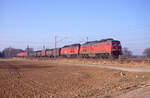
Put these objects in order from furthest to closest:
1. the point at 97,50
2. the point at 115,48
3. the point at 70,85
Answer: the point at 97,50
the point at 115,48
the point at 70,85

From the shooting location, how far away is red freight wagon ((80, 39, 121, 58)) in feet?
116

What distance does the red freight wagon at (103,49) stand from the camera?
35312 mm

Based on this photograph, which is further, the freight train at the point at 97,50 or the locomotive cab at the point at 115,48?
the freight train at the point at 97,50

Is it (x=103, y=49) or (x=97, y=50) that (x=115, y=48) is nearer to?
(x=103, y=49)

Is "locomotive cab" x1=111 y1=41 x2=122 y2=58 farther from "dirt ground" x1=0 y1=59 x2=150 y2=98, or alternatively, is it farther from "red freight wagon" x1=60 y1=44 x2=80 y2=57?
"dirt ground" x1=0 y1=59 x2=150 y2=98

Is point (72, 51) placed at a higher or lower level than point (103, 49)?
lower

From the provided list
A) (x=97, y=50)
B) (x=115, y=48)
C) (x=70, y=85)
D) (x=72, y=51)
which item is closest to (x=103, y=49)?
(x=97, y=50)

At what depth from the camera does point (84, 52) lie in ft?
154

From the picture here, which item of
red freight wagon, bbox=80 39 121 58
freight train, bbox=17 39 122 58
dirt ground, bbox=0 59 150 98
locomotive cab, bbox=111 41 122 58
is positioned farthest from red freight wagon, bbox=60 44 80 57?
dirt ground, bbox=0 59 150 98

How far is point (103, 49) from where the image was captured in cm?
3809

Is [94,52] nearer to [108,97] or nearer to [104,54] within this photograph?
[104,54]

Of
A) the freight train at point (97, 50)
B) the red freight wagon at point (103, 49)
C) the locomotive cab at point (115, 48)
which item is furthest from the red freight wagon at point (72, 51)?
the locomotive cab at point (115, 48)

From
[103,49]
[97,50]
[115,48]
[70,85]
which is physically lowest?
[70,85]

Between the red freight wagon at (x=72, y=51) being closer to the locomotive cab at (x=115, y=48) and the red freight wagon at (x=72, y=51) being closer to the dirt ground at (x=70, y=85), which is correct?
the locomotive cab at (x=115, y=48)
